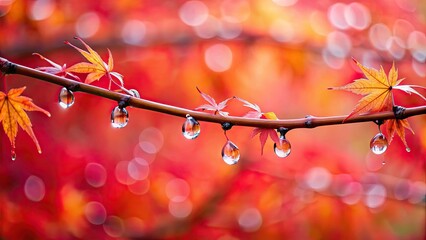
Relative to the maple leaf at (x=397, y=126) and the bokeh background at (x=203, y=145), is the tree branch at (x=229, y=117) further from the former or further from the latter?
the bokeh background at (x=203, y=145)

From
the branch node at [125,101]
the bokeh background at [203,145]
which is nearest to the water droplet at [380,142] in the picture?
the branch node at [125,101]

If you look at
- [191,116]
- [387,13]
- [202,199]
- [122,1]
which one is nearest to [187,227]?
[202,199]

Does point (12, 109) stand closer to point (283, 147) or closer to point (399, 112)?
point (283, 147)

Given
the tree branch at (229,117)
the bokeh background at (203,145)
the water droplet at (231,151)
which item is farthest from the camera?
the bokeh background at (203,145)

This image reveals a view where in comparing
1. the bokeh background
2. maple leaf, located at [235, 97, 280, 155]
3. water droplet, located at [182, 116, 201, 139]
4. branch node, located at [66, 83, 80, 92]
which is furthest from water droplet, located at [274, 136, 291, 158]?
the bokeh background

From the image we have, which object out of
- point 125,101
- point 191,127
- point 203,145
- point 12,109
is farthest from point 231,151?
point 203,145

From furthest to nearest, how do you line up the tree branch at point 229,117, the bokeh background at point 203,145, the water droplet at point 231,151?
the bokeh background at point 203,145
the water droplet at point 231,151
the tree branch at point 229,117

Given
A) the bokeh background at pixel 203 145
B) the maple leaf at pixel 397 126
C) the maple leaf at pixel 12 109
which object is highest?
the bokeh background at pixel 203 145

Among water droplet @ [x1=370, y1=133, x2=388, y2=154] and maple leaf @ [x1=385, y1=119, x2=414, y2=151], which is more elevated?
water droplet @ [x1=370, y1=133, x2=388, y2=154]

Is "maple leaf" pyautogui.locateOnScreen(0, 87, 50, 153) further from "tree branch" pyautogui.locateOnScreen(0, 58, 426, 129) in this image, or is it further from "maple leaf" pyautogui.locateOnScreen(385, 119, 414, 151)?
"maple leaf" pyautogui.locateOnScreen(385, 119, 414, 151)
